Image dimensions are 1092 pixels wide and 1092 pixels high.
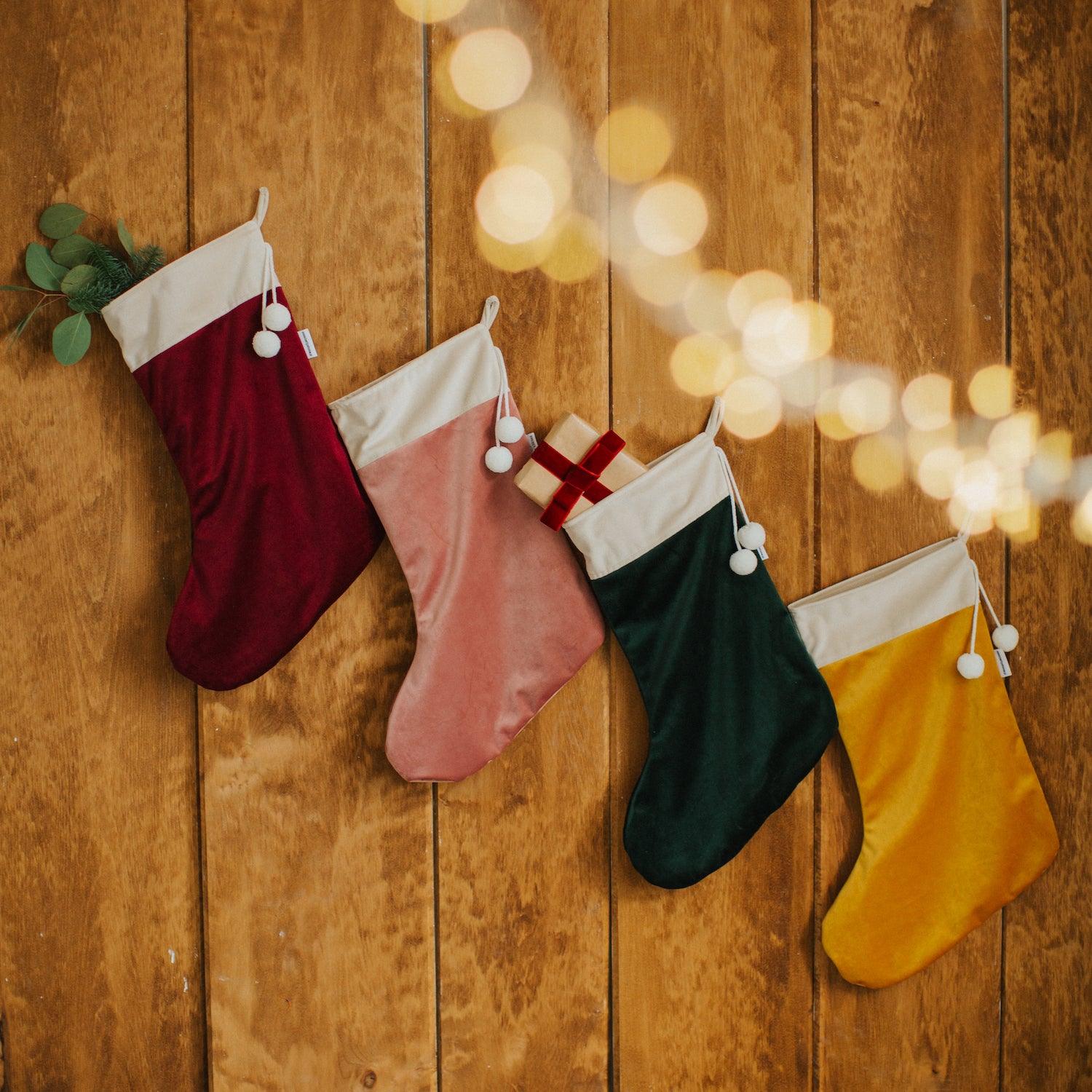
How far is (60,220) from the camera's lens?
107 cm

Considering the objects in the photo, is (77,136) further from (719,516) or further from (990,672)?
(990,672)

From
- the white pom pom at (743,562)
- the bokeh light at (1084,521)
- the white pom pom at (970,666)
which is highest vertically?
the bokeh light at (1084,521)

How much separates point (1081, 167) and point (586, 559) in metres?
0.91

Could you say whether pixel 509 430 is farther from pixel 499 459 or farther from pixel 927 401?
pixel 927 401

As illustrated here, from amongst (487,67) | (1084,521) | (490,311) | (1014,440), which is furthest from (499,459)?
(1084,521)

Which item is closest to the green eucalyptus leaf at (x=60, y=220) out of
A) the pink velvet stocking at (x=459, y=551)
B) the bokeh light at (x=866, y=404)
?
the pink velvet stocking at (x=459, y=551)

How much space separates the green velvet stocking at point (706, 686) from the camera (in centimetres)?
111

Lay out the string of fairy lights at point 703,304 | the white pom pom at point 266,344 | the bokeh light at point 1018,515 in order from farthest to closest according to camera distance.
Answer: the bokeh light at point 1018,515 → the string of fairy lights at point 703,304 → the white pom pom at point 266,344

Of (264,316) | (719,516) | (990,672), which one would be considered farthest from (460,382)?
(990,672)

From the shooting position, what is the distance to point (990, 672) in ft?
3.90

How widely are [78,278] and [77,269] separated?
0.01 meters

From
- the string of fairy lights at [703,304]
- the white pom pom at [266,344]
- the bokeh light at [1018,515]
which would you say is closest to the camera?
the white pom pom at [266,344]

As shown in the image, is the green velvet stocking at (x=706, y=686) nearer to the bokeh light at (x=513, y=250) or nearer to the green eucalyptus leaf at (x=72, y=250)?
the bokeh light at (x=513, y=250)

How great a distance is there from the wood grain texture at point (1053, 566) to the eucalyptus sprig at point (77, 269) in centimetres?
120
